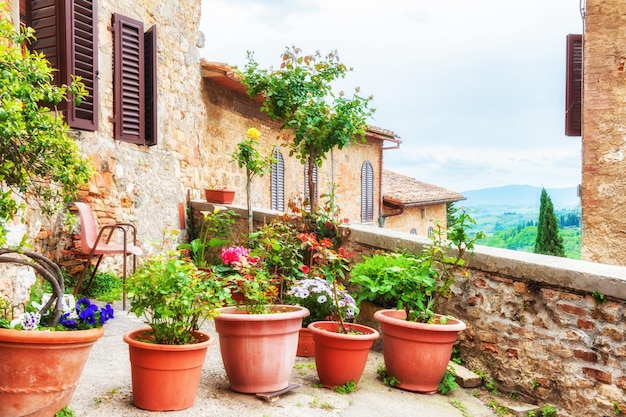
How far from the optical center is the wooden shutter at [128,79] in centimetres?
653

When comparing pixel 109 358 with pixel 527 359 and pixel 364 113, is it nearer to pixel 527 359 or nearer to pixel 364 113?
pixel 527 359

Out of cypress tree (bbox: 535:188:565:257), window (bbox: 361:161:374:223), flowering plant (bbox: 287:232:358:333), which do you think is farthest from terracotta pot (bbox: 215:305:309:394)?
window (bbox: 361:161:374:223)

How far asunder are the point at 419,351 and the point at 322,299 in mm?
767

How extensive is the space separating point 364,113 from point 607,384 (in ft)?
11.2

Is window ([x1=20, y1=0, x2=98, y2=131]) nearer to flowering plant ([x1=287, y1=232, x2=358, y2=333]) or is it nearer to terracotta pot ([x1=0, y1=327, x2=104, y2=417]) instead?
flowering plant ([x1=287, y1=232, x2=358, y2=333])

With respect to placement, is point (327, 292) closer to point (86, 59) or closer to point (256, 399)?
point (256, 399)

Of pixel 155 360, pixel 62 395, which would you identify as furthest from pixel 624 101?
pixel 62 395

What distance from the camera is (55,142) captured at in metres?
2.90

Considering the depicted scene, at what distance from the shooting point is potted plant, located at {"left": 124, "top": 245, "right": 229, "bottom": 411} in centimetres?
294

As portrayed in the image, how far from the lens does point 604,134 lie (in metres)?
6.39

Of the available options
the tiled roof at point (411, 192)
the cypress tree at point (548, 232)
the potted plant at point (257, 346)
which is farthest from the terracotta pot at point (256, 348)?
the tiled roof at point (411, 192)

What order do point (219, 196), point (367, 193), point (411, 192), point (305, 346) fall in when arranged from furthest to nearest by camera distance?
point (411, 192)
point (367, 193)
point (219, 196)
point (305, 346)

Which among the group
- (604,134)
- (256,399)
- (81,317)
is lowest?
(256,399)

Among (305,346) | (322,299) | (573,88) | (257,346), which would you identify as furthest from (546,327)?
(573,88)
